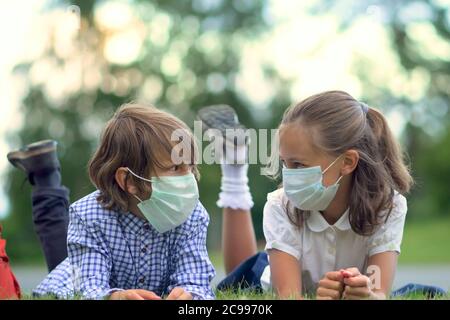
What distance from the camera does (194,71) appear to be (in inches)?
781

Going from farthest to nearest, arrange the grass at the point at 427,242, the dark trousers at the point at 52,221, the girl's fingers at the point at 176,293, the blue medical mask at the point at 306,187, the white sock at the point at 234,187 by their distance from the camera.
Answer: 1. the grass at the point at 427,242
2. the white sock at the point at 234,187
3. the dark trousers at the point at 52,221
4. the blue medical mask at the point at 306,187
5. the girl's fingers at the point at 176,293

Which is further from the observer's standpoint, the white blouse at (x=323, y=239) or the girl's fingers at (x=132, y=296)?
the white blouse at (x=323, y=239)

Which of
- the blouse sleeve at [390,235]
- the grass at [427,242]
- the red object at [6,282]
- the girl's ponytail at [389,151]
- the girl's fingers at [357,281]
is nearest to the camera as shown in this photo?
the girl's fingers at [357,281]

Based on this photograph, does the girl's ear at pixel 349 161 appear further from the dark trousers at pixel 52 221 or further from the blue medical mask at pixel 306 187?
the dark trousers at pixel 52 221

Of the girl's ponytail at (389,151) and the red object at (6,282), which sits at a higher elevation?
the girl's ponytail at (389,151)

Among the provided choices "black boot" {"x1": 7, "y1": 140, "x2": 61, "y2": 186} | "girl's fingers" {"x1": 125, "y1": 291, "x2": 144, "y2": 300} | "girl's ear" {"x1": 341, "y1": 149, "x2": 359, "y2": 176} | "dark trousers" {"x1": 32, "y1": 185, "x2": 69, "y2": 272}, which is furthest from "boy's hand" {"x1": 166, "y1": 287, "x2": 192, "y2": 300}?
"black boot" {"x1": 7, "y1": 140, "x2": 61, "y2": 186}

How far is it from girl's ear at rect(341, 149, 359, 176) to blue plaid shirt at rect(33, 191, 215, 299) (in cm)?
67

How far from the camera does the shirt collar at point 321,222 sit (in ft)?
11.3

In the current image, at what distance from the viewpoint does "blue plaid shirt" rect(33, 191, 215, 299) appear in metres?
3.27

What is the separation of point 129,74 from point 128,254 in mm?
16254

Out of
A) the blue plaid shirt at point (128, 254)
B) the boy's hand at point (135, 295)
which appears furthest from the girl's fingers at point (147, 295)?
the blue plaid shirt at point (128, 254)

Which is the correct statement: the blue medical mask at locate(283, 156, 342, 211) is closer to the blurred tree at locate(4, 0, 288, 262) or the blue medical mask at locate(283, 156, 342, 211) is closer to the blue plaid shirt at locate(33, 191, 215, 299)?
the blue plaid shirt at locate(33, 191, 215, 299)

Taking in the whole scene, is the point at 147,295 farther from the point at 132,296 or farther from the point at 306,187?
the point at 306,187

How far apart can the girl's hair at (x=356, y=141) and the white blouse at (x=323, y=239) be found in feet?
0.15
